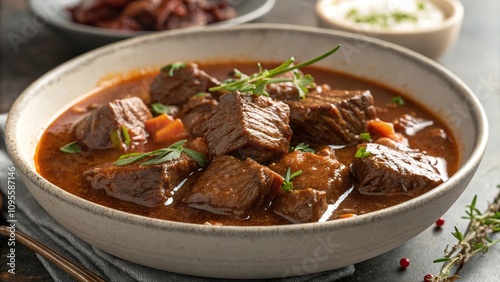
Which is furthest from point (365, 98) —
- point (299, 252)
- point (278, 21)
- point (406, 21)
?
point (278, 21)

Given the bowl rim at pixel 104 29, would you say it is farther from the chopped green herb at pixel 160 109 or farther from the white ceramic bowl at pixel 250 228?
the chopped green herb at pixel 160 109

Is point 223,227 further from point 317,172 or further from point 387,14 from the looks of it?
point 387,14

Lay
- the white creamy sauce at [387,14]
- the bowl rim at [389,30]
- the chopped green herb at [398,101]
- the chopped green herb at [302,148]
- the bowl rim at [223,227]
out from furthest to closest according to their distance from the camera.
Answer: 1. the white creamy sauce at [387,14]
2. the bowl rim at [389,30]
3. the chopped green herb at [398,101]
4. the chopped green herb at [302,148]
5. the bowl rim at [223,227]

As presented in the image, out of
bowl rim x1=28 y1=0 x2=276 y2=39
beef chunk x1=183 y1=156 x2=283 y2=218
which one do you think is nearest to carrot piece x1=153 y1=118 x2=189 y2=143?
beef chunk x1=183 y1=156 x2=283 y2=218

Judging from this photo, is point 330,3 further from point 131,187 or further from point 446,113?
point 131,187

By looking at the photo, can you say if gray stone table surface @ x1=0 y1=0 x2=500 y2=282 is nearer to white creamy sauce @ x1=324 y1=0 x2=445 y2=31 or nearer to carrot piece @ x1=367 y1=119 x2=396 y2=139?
white creamy sauce @ x1=324 y1=0 x2=445 y2=31

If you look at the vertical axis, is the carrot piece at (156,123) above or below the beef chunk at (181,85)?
below

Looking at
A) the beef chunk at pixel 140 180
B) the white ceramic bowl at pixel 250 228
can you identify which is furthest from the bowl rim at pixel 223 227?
the beef chunk at pixel 140 180
